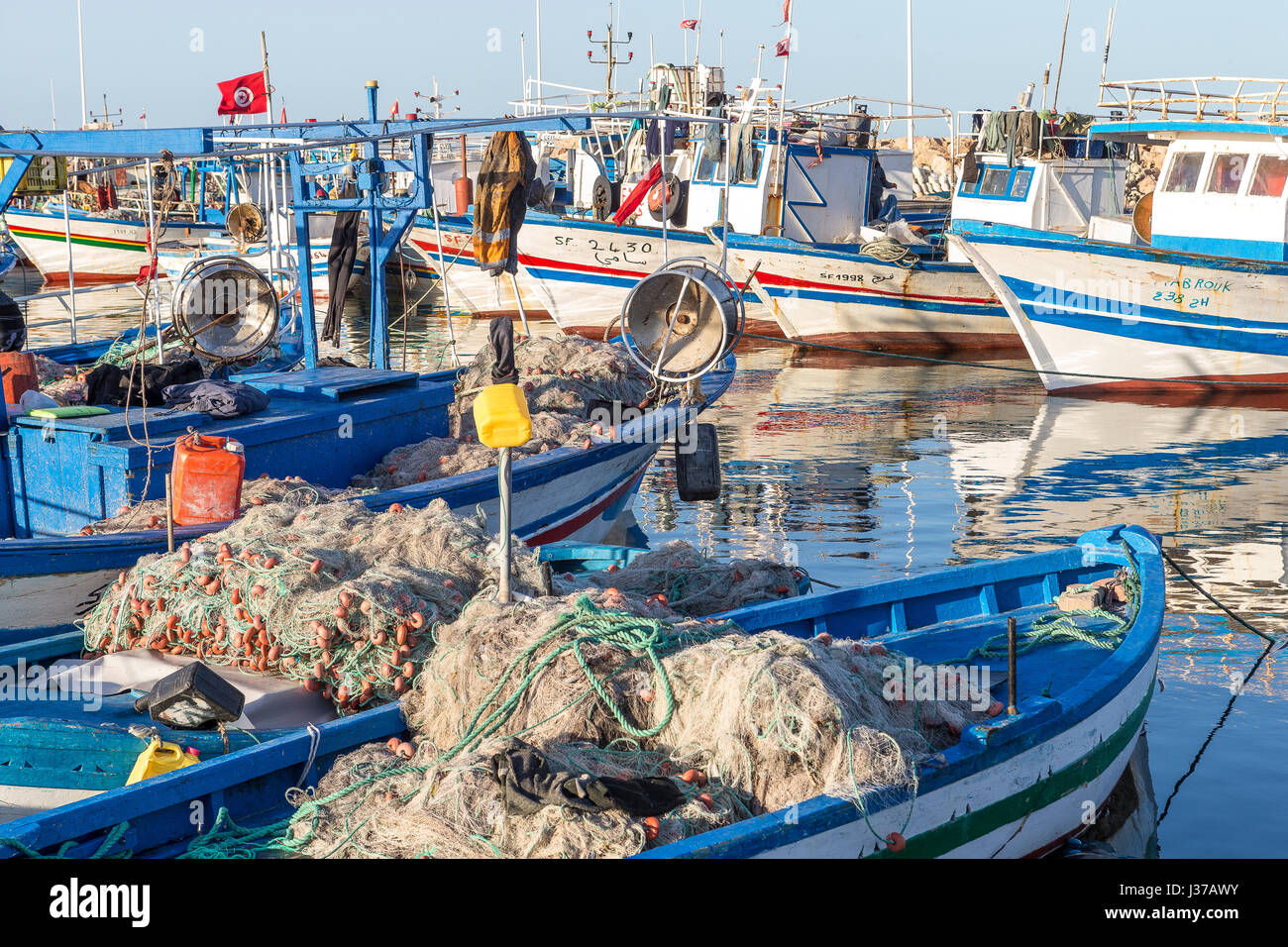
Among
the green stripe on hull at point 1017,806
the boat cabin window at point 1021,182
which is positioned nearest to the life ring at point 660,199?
the boat cabin window at point 1021,182

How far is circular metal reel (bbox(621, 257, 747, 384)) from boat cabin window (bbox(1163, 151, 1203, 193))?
992 centimetres

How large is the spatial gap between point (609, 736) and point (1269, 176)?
1538cm

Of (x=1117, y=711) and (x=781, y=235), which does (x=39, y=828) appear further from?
(x=781, y=235)

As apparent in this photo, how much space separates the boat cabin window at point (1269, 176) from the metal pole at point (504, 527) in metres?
Answer: 15.0

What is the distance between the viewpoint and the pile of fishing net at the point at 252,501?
23.6 feet

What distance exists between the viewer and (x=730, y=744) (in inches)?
178

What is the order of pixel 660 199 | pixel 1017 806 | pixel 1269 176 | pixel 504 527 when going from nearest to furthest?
pixel 504 527, pixel 1017 806, pixel 1269 176, pixel 660 199

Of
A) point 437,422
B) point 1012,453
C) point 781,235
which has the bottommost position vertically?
point 1012,453

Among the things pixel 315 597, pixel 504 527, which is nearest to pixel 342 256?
pixel 315 597

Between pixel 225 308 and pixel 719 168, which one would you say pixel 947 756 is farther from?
pixel 719 168

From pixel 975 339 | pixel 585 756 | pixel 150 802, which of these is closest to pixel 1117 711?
pixel 585 756

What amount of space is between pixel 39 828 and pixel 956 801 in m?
3.29

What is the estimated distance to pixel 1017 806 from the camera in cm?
528

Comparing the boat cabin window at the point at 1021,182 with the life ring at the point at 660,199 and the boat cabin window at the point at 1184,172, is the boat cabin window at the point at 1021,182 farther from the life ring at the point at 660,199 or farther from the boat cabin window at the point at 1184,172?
the life ring at the point at 660,199
